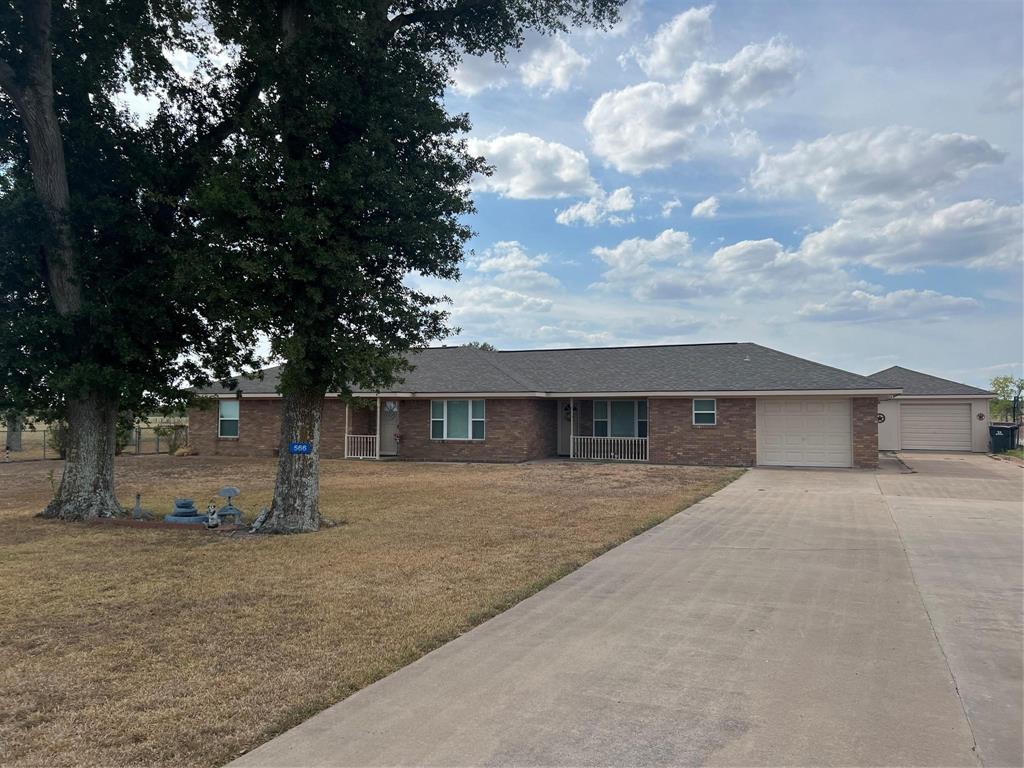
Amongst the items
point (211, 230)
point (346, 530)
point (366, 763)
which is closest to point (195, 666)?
point (366, 763)

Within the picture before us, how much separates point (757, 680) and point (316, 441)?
7.74m

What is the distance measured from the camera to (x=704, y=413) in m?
22.3

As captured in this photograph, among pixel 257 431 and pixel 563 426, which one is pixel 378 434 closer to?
pixel 257 431

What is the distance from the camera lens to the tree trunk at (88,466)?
11500mm

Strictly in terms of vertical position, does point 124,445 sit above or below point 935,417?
below

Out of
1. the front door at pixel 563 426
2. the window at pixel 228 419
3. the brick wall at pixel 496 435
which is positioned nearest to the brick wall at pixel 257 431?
the window at pixel 228 419

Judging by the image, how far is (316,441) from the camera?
35.1 feet

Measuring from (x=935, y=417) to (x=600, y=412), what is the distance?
1455cm

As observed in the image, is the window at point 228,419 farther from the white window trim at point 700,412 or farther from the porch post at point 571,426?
the white window trim at point 700,412

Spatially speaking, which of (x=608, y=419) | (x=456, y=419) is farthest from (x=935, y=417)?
(x=456, y=419)

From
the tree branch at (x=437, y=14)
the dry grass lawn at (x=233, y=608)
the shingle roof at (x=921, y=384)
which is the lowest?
the dry grass lawn at (x=233, y=608)

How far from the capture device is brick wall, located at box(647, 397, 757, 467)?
21.7 m

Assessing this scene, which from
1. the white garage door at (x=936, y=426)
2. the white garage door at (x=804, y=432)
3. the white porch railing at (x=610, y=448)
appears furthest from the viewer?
the white garage door at (x=936, y=426)

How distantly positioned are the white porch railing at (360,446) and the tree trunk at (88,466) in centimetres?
1365
